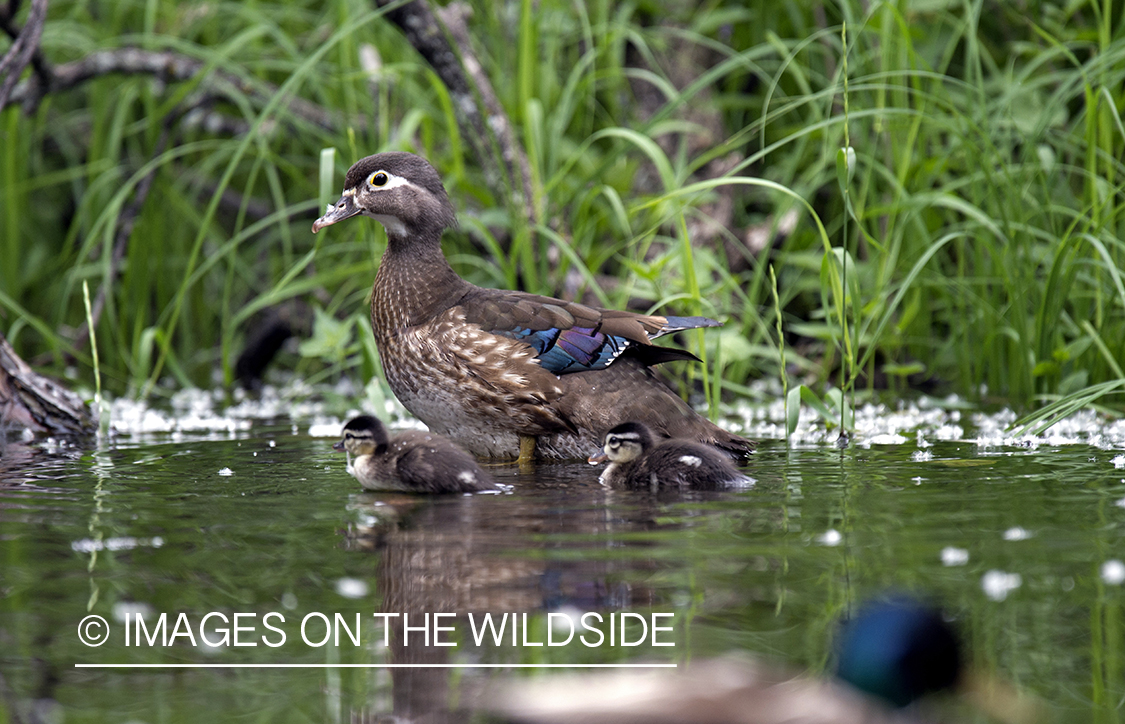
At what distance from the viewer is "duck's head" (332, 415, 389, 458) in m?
4.48

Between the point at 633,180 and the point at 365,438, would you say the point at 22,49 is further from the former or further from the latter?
the point at 633,180

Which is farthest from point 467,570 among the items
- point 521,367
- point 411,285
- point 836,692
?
point 411,285

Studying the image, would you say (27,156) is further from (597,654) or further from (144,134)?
Answer: (597,654)

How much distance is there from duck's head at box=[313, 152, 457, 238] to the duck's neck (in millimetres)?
63

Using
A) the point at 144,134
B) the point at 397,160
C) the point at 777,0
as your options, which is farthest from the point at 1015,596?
the point at 144,134

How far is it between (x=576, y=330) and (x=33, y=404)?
2710 mm

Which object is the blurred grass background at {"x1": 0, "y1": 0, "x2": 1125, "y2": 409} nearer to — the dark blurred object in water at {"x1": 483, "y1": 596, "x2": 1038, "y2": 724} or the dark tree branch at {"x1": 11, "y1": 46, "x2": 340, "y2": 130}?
the dark tree branch at {"x1": 11, "y1": 46, "x2": 340, "y2": 130}

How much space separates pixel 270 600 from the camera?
113 inches

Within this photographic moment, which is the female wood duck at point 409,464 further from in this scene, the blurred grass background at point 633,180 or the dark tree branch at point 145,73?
the dark tree branch at point 145,73

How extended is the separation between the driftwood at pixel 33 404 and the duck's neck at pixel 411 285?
1591mm

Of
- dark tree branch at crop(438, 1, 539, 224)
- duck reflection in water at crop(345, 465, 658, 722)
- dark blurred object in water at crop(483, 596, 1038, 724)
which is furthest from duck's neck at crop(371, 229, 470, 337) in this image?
dark blurred object in water at crop(483, 596, 1038, 724)

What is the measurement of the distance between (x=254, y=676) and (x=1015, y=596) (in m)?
1.72

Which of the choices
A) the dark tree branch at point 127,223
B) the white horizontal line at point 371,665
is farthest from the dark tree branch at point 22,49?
the white horizontal line at point 371,665

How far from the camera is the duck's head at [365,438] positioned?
448 cm
